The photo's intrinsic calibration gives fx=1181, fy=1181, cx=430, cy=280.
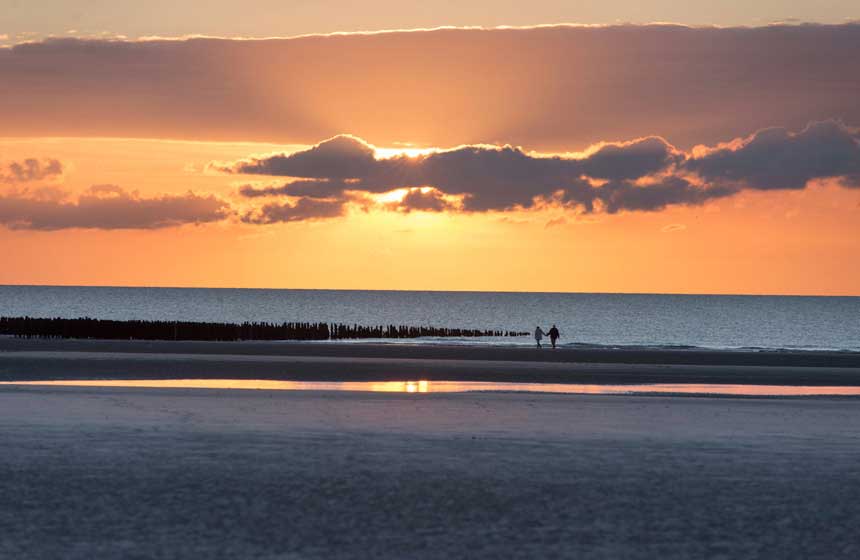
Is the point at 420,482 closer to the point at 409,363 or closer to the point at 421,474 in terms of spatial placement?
the point at 421,474

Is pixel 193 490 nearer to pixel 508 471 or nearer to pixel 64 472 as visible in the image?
pixel 64 472

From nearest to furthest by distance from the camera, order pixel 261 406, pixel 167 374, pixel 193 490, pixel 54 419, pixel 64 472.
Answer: pixel 193 490 < pixel 64 472 < pixel 54 419 < pixel 261 406 < pixel 167 374

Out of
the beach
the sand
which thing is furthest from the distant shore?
the sand

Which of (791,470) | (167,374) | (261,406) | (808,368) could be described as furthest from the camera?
(808,368)

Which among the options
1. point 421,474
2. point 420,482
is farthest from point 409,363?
point 420,482

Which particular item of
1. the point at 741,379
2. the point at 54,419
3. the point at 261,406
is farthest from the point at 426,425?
the point at 741,379

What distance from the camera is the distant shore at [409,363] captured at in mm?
48812

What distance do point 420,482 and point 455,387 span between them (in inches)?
875

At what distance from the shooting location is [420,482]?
67.4 feet

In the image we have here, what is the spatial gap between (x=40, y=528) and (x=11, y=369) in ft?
117

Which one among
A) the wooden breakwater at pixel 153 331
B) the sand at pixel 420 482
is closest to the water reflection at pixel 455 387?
the sand at pixel 420 482

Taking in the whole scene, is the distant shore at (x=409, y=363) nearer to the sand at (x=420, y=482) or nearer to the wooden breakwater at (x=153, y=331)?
the wooden breakwater at (x=153, y=331)

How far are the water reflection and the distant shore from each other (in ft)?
7.59

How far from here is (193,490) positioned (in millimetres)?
19344
